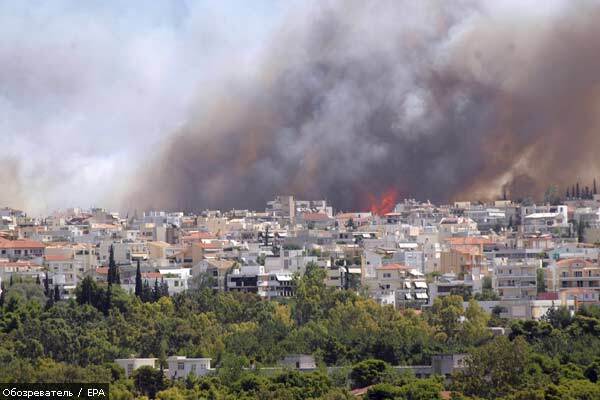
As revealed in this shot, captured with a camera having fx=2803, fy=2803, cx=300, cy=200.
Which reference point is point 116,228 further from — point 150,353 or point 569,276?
point 150,353

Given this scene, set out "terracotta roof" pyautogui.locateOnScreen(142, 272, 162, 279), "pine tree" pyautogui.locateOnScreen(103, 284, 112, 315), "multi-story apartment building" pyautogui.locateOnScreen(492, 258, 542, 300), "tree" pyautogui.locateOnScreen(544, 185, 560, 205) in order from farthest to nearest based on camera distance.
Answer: "tree" pyautogui.locateOnScreen(544, 185, 560, 205)
"terracotta roof" pyautogui.locateOnScreen(142, 272, 162, 279)
"multi-story apartment building" pyautogui.locateOnScreen(492, 258, 542, 300)
"pine tree" pyautogui.locateOnScreen(103, 284, 112, 315)

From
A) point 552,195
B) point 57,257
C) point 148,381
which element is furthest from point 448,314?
point 552,195

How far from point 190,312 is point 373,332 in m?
4.67

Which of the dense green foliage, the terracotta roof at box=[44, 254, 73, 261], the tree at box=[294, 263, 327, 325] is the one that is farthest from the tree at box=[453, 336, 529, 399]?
the terracotta roof at box=[44, 254, 73, 261]

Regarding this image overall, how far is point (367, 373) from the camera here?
161 feet

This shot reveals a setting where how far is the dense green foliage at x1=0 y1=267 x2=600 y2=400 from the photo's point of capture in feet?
152

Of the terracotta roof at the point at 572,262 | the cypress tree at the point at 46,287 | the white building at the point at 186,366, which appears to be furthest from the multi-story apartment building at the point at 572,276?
the white building at the point at 186,366

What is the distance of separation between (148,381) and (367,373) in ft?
12.6

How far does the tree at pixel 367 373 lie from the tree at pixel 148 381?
339 centimetres

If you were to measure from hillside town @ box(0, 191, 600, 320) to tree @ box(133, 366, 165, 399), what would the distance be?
12629 mm

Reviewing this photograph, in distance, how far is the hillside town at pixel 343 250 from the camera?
64500 mm

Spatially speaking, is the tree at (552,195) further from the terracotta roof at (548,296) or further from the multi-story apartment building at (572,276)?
the terracotta roof at (548,296)

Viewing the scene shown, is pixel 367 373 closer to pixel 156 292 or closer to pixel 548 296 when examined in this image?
pixel 156 292

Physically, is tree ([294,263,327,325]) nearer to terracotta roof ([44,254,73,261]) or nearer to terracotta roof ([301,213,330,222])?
terracotta roof ([44,254,73,261])
